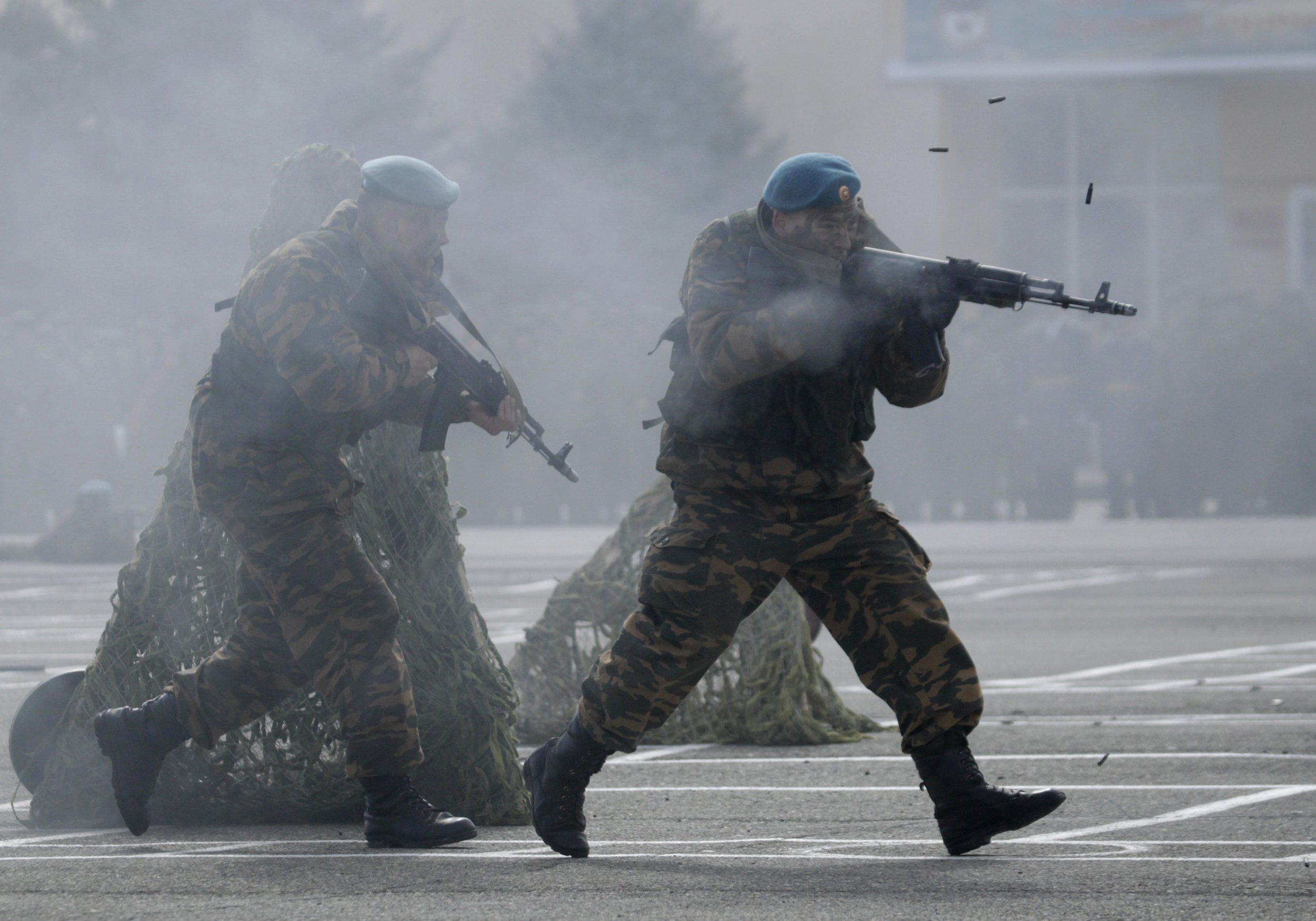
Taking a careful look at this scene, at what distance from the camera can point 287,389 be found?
15.3ft

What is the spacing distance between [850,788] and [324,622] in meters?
1.77

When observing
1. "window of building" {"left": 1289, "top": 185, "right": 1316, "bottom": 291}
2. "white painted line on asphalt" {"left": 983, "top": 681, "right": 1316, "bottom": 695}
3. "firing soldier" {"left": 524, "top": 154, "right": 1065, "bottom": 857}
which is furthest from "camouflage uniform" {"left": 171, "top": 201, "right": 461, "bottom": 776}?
"window of building" {"left": 1289, "top": 185, "right": 1316, "bottom": 291}

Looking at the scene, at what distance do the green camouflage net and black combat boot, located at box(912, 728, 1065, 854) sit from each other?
3.71ft

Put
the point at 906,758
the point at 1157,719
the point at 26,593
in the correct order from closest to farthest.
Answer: the point at 906,758, the point at 1157,719, the point at 26,593

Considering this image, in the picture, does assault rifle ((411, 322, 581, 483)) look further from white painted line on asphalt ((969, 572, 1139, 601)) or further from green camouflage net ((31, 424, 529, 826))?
white painted line on asphalt ((969, 572, 1139, 601))

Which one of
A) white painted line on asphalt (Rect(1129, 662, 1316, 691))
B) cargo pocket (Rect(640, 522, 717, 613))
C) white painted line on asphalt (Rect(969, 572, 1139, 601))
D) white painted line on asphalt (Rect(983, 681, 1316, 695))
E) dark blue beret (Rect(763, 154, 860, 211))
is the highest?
dark blue beret (Rect(763, 154, 860, 211))

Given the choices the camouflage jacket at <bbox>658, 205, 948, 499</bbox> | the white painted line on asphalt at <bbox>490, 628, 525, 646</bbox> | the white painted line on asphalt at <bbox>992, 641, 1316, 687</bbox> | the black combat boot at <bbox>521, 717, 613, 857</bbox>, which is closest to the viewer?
the camouflage jacket at <bbox>658, 205, 948, 499</bbox>

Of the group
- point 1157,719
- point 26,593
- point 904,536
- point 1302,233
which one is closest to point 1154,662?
point 1157,719

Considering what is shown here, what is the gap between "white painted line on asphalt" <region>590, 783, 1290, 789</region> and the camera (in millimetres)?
5566

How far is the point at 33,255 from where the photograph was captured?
28797 millimetres

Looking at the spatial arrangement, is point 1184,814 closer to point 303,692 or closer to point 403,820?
point 403,820

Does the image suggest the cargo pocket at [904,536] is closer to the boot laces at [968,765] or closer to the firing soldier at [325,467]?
the boot laces at [968,765]

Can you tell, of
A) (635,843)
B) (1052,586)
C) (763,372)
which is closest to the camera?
(763,372)

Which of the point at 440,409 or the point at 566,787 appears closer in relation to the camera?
the point at 566,787
